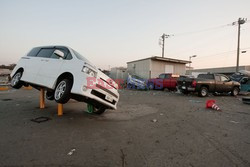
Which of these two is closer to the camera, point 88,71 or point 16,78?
point 88,71

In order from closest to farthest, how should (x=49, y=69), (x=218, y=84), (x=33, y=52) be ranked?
(x=49, y=69) < (x=33, y=52) < (x=218, y=84)

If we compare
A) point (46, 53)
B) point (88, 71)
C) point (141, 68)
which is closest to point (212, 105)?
point (88, 71)

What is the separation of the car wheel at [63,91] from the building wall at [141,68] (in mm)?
16295

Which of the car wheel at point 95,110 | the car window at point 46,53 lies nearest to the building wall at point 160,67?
the car wheel at point 95,110

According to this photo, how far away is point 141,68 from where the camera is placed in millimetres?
21078

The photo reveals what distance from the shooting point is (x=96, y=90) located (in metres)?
3.60

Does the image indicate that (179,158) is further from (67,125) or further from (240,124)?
(240,124)

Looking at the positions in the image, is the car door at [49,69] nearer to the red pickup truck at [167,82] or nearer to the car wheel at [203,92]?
the car wheel at [203,92]

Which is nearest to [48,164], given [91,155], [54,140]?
[91,155]

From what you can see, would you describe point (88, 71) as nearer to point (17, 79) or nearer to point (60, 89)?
point (60, 89)

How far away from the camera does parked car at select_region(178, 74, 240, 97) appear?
977 cm

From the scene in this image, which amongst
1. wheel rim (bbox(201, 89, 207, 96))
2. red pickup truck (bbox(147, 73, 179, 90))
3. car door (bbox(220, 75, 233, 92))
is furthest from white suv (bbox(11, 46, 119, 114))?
red pickup truck (bbox(147, 73, 179, 90))

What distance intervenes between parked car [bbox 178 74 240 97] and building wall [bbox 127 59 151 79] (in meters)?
9.10

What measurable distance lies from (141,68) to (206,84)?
38.6ft
